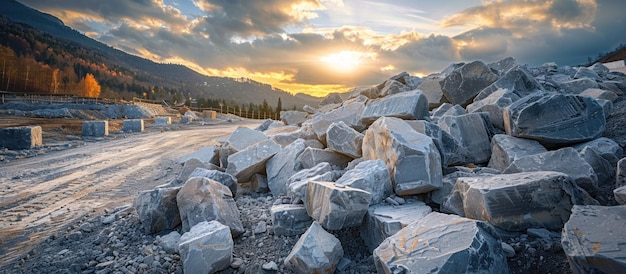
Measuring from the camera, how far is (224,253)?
2988 mm

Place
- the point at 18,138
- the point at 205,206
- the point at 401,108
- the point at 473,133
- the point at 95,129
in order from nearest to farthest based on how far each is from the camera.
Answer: the point at 205,206, the point at 473,133, the point at 401,108, the point at 18,138, the point at 95,129

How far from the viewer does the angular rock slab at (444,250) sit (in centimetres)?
208

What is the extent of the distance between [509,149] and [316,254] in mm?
3040

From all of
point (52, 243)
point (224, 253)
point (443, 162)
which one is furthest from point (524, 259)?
point (52, 243)

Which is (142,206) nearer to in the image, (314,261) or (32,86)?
(314,261)

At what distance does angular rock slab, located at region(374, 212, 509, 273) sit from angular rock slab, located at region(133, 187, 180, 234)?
287 cm

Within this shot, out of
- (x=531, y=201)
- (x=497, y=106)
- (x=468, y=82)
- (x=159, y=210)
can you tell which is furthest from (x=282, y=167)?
(x=468, y=82)

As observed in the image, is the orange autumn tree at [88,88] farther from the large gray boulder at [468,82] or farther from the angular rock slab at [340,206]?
the angular rock slab at [340,206]

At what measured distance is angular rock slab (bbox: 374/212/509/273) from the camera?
2078 mm

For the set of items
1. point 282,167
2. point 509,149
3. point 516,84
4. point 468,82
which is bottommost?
point 282,167

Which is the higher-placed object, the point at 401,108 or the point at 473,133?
the point at 401,108

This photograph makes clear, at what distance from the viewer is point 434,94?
7.87 meters

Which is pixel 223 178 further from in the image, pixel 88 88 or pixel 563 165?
pixel 88 88

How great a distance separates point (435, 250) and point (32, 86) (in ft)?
259
